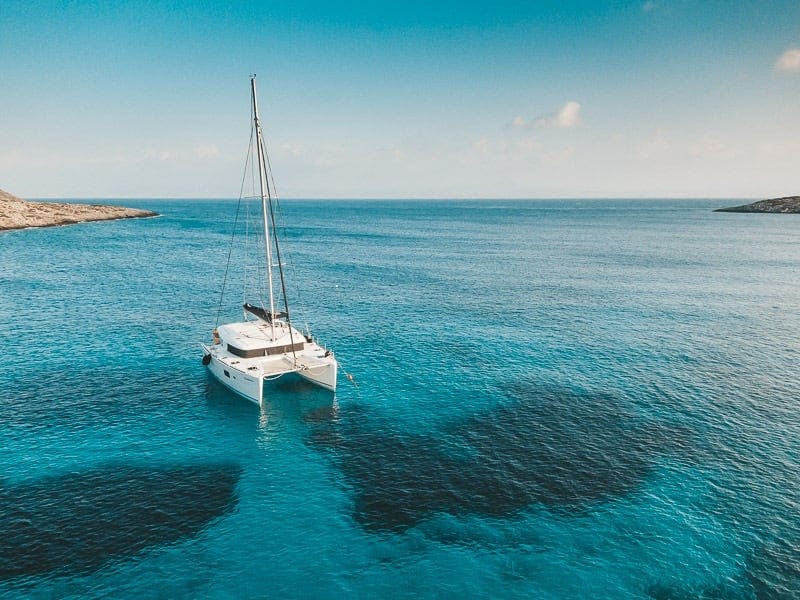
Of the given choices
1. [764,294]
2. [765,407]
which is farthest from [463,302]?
[764,294]

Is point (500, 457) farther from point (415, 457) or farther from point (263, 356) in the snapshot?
point (263, 356)

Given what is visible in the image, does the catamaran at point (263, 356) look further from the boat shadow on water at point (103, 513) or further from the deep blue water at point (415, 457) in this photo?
the boat shadow on water at point (103, 513)

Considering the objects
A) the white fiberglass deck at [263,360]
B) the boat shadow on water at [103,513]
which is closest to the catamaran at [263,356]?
the white fiberglass deck at [263,360]

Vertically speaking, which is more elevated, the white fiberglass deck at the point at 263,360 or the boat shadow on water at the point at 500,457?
the white fiberglass deck at the point at 263,360

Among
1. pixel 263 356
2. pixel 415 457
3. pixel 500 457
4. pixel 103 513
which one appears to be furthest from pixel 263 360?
pixel 500 457

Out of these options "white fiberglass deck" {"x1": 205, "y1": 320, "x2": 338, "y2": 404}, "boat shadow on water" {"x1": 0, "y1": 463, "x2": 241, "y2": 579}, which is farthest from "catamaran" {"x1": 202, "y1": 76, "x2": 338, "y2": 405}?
"boat shadow on water" {"x1": 0, "y1": 463, "x2": 241, "y2": 579}

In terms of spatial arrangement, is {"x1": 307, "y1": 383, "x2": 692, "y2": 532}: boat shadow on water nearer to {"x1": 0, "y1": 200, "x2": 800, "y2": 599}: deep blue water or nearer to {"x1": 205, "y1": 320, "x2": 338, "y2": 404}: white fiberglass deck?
{"x1": 0, "y1": 200, "x2": 800, "y2": 599}: deep blue water
